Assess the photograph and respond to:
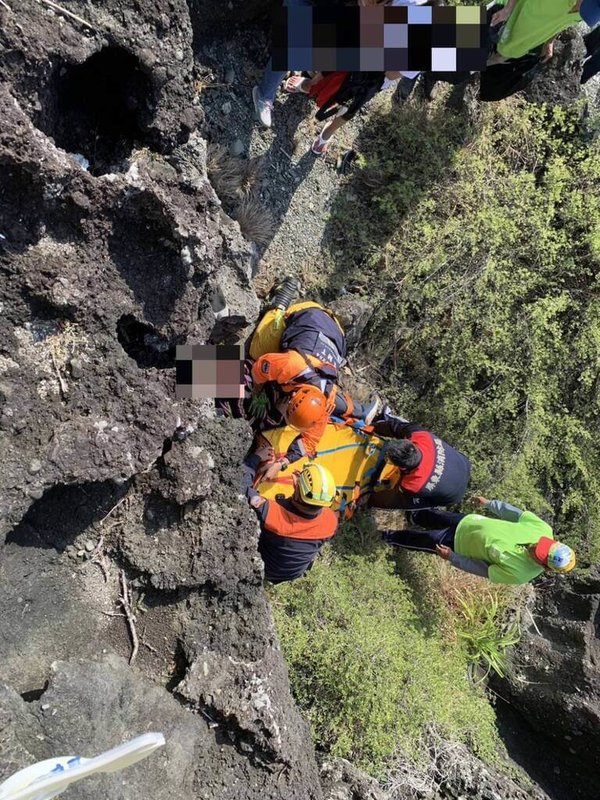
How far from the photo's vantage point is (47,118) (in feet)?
8.39

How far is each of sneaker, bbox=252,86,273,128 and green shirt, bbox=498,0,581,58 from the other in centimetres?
185

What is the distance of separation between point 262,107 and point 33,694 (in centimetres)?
377

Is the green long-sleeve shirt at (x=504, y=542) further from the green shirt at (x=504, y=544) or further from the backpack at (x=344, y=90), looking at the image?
the backpack at (x=344, y=90)

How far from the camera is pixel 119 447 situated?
2.66 m

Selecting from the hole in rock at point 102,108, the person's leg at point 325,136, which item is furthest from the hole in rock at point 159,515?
the person's leg at point 325,136

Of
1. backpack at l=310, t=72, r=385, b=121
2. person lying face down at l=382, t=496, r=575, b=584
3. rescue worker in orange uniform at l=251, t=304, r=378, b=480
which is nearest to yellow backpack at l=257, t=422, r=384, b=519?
rescue worker in orange uniform at l=251, t=304, r=378, b=480

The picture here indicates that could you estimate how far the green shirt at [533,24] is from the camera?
3.94 m

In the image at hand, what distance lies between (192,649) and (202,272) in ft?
6.32

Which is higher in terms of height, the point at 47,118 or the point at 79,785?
the point at 47,118

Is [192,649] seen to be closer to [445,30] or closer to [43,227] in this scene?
[43,227]

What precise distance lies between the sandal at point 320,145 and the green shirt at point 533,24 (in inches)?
57.3

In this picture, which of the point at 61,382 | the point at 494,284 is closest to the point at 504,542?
the point at 494,284

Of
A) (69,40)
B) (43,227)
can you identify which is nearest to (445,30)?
(69,40)

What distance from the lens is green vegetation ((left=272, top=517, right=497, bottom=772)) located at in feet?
14.2
